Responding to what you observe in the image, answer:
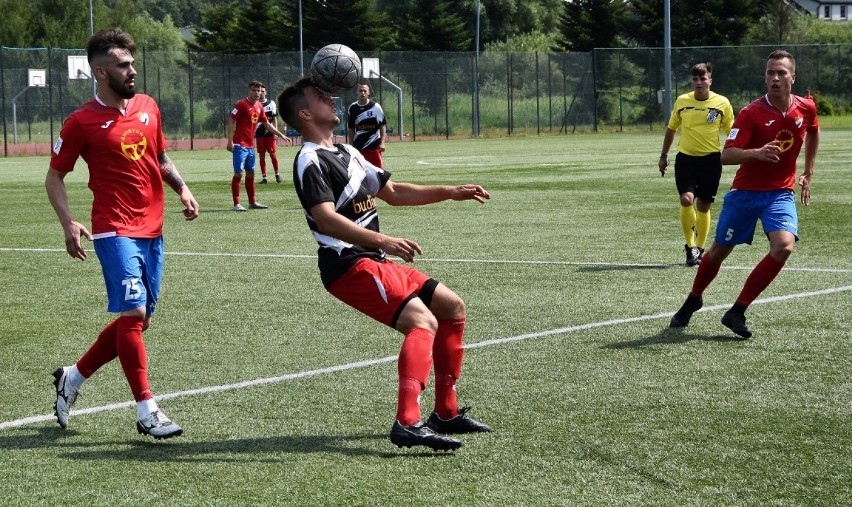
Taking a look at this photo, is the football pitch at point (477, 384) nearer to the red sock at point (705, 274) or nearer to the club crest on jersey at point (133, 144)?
the red sock at point (705, 274)

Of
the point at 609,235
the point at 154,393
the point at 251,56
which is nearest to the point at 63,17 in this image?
the point at 251,56

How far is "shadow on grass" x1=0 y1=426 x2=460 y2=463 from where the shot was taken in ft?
18.7

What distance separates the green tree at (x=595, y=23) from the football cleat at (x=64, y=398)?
6914 centimetres

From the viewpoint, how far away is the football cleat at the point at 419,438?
5.54 metres

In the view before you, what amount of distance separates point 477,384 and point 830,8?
16822cm

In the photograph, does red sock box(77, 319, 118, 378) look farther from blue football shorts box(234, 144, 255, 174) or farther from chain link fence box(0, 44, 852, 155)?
Answer: chain link fence box(0, 44, 852, 155)

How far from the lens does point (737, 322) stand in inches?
330

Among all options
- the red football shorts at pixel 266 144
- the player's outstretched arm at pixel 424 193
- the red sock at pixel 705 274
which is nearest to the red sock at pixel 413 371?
the player's outstretched arm at pixel 424 193

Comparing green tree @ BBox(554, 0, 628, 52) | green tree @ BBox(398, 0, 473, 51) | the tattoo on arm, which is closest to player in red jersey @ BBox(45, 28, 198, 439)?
the tattoo on arm

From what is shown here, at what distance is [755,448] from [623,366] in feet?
6.35

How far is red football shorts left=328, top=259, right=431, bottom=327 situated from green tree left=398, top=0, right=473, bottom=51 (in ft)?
233

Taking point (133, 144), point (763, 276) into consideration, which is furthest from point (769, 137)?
point (133, 144)

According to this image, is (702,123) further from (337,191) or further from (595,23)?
(595,23)

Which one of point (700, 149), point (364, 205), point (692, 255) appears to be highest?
point (700, 149)
